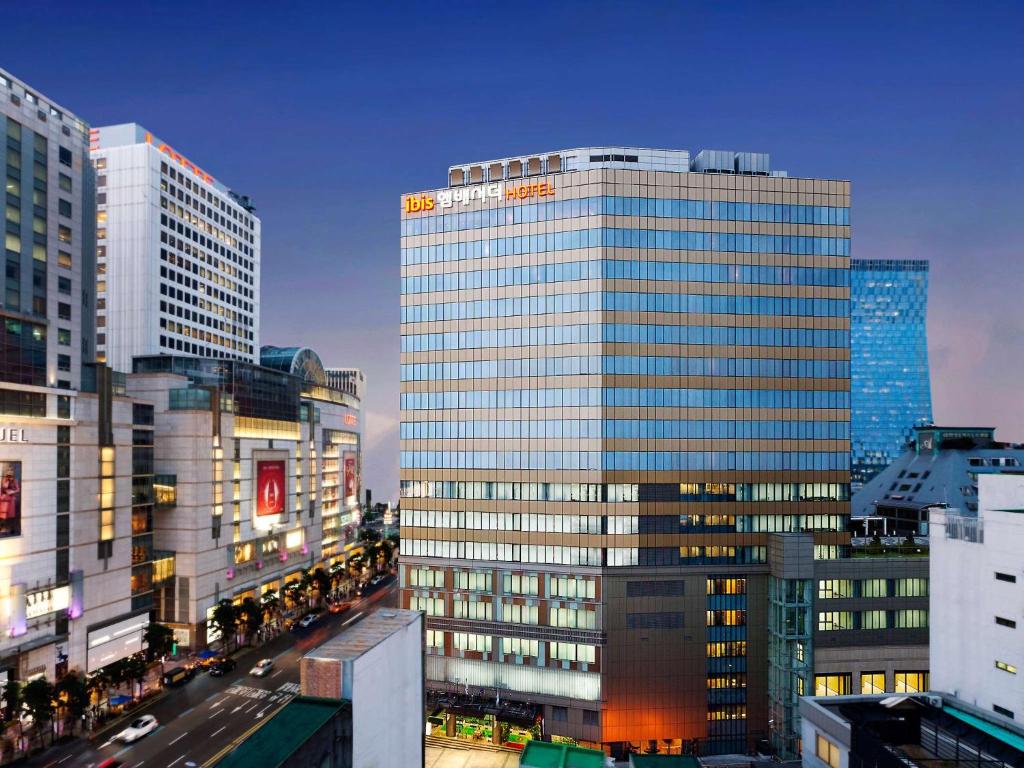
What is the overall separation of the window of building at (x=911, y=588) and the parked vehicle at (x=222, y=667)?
85.1 m

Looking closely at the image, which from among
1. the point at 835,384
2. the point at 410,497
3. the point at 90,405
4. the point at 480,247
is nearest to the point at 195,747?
the point at 410,497

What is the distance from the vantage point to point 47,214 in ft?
316

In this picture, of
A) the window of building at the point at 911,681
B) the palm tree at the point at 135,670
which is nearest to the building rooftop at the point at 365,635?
the palm tree at the point at 135,670

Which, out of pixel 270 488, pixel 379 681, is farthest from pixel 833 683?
pixel 270 488

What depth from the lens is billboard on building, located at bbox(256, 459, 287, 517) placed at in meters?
125

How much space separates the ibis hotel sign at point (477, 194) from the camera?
86.1m

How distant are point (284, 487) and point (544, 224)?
77.7 m

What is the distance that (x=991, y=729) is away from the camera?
155ft

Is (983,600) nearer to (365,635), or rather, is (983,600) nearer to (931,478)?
(365,635)

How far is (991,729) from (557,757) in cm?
2945

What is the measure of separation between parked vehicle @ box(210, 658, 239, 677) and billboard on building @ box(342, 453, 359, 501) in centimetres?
7100

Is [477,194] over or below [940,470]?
over

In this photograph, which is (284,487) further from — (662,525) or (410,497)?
(662,525)

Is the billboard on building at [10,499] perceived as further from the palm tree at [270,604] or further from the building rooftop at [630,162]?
the building rooftop at [630,162]
